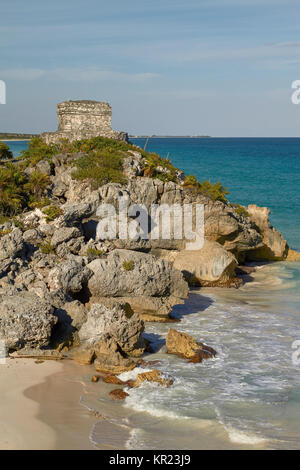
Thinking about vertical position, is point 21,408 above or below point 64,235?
below

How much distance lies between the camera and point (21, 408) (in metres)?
10.4

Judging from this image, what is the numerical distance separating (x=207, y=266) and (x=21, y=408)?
11059 mm

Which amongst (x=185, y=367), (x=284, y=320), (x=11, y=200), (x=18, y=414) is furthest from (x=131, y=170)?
(x=18, y=414)

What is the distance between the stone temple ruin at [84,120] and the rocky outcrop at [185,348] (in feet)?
55.0

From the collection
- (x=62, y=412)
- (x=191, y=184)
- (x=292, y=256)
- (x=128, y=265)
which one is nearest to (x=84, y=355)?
(x=62, y=412)

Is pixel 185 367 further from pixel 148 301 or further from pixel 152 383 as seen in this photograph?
pixel 148 301

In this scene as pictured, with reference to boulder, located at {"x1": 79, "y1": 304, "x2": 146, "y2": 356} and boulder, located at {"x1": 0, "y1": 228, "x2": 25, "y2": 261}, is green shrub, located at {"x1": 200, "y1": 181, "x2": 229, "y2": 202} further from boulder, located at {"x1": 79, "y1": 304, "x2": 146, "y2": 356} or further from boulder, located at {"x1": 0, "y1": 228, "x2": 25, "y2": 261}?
boulder, located at {"x1": 79, "y1": 304, "x2": 146, "y2": 356}

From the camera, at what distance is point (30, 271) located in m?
16.2

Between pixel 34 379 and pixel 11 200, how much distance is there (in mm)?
10383

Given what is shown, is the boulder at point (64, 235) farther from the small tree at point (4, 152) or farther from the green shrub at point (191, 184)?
the small tree at point (4, 152)

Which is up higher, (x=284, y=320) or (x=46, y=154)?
(x=46, y=154)

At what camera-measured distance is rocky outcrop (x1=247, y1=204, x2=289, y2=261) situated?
26.0m

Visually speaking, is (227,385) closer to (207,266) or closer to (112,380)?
(112,380)

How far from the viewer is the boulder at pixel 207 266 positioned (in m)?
20.1
